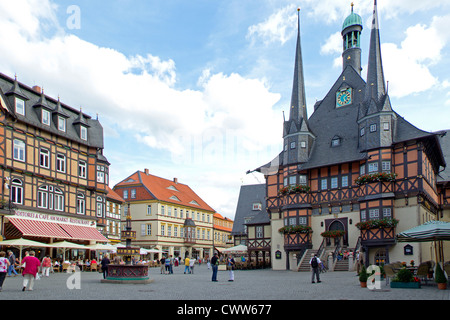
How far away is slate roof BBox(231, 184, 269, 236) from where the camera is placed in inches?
2494

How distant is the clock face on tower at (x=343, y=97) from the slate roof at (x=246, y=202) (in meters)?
23.6

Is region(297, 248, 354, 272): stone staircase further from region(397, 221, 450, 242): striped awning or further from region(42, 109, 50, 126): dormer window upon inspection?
region(42, 109, 50, 126): dormer window

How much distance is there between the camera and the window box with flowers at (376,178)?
34625 mm

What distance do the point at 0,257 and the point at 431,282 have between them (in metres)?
16.7

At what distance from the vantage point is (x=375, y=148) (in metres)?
35.7

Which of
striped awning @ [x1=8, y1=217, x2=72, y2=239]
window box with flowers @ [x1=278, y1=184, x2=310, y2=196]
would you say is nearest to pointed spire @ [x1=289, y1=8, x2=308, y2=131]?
window box with flowers @ [x1=278, y1=184, x2=310, y2=196]

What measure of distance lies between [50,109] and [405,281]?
99.3ft

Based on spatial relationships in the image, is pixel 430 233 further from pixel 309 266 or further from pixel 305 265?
pixel 305 265

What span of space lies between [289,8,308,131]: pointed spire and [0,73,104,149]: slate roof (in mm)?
17677

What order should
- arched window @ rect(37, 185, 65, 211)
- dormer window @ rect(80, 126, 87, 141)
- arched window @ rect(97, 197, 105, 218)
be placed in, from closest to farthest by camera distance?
arched window @ rect(37, 185, 65, 211), dormer window @ rect(80, 126, 87, 141), arched window @ rect(97, 197, 105, 218)

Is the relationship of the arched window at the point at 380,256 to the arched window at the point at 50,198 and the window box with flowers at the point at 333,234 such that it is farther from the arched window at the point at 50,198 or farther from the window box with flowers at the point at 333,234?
the arched window at the point at 50,198

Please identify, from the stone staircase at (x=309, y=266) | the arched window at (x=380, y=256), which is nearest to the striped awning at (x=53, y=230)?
the stone staircase at (x=309, y=266)

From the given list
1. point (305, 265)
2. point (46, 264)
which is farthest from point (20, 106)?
point (305, 265)
